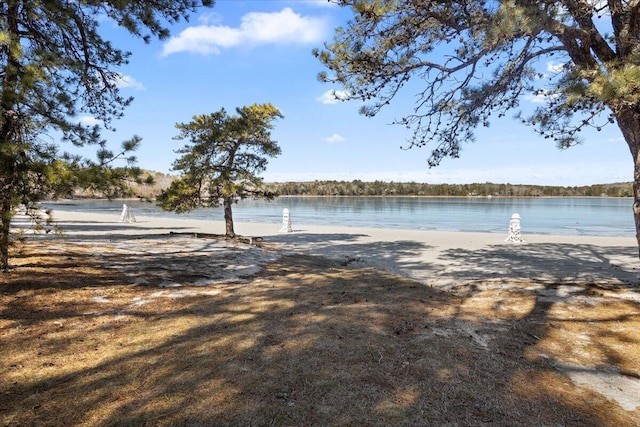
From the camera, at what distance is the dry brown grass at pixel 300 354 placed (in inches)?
103

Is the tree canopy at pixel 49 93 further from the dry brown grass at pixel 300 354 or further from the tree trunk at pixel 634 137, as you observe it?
the tree trunk at pixel 634 137

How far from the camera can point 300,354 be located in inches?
136

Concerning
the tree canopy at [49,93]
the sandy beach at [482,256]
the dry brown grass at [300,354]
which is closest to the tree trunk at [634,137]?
the dry brown grass at [300,354]

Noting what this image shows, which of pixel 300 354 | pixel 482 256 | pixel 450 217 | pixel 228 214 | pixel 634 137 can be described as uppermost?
pixel 634 137

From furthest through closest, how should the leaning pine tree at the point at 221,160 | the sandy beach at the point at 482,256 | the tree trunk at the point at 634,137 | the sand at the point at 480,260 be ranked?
the leaning pine tree at the point at 221,160 < the sandy beach at the point at 482,256 < the sand at the point at 480,260 < the tree trunk at the point at 634,137

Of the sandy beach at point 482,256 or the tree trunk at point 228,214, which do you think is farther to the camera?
the tree trunk at point 228,214

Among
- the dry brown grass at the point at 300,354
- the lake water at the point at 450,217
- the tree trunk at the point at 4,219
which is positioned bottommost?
the lake water at the point at 450,217

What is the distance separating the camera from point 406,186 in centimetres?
14525

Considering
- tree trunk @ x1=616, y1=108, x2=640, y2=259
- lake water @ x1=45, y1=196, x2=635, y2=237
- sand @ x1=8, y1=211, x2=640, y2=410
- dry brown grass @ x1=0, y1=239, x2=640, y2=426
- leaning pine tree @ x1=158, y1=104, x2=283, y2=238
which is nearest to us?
dry brown grass @ x1=0, y1=239, x2=640, y2=426

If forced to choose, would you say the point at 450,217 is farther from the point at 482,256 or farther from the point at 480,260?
the point at 480,260

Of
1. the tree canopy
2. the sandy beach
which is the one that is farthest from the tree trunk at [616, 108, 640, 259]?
the tree canopy

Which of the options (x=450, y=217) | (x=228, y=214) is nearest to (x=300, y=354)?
(x=228, y=214)

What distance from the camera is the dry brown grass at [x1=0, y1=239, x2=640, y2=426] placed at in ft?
8.55

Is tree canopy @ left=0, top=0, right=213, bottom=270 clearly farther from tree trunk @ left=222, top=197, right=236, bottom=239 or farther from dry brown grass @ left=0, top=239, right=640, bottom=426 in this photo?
tree trunk @ left=222, top=197, right=236, bottom=239
